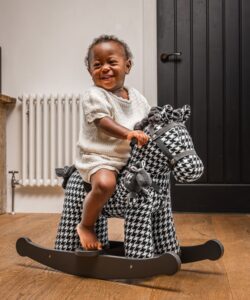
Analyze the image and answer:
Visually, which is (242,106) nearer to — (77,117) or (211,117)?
(211,117)

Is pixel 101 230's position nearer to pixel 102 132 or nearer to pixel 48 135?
pixel 102 132

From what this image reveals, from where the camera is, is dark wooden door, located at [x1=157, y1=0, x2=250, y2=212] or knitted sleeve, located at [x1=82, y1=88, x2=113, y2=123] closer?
knitted sleeve, located at [x1=82, y1=88, x2=113, y2=123]

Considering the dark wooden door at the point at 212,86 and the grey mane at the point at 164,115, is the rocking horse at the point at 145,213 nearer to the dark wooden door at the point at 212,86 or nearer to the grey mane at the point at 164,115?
the grey mane at the point at 164,115

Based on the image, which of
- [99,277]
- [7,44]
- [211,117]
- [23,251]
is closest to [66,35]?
[7,44]

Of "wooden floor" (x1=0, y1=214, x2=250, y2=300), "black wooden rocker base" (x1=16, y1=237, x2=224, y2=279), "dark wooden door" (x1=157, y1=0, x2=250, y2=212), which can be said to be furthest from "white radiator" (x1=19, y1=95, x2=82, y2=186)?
"black wooden rocker base" (x1=16, y1=237, x2=224, y2=279)

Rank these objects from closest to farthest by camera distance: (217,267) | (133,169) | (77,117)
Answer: (133,169) < (217,267) < (77,117)

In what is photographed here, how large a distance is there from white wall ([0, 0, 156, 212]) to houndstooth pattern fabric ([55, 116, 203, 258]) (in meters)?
1.58

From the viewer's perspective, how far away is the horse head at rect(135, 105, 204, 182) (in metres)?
1.10

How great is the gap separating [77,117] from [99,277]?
67.2 inches

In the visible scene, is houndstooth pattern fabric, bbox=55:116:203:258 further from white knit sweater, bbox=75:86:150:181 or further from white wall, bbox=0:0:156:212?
white wall, bbox=0:0:156:212

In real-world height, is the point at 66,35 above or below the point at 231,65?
above

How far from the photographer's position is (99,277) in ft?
3.86

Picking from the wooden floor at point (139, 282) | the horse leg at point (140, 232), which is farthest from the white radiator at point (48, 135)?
the horse leg at point (140, 232)

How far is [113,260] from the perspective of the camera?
1154 millimetres
